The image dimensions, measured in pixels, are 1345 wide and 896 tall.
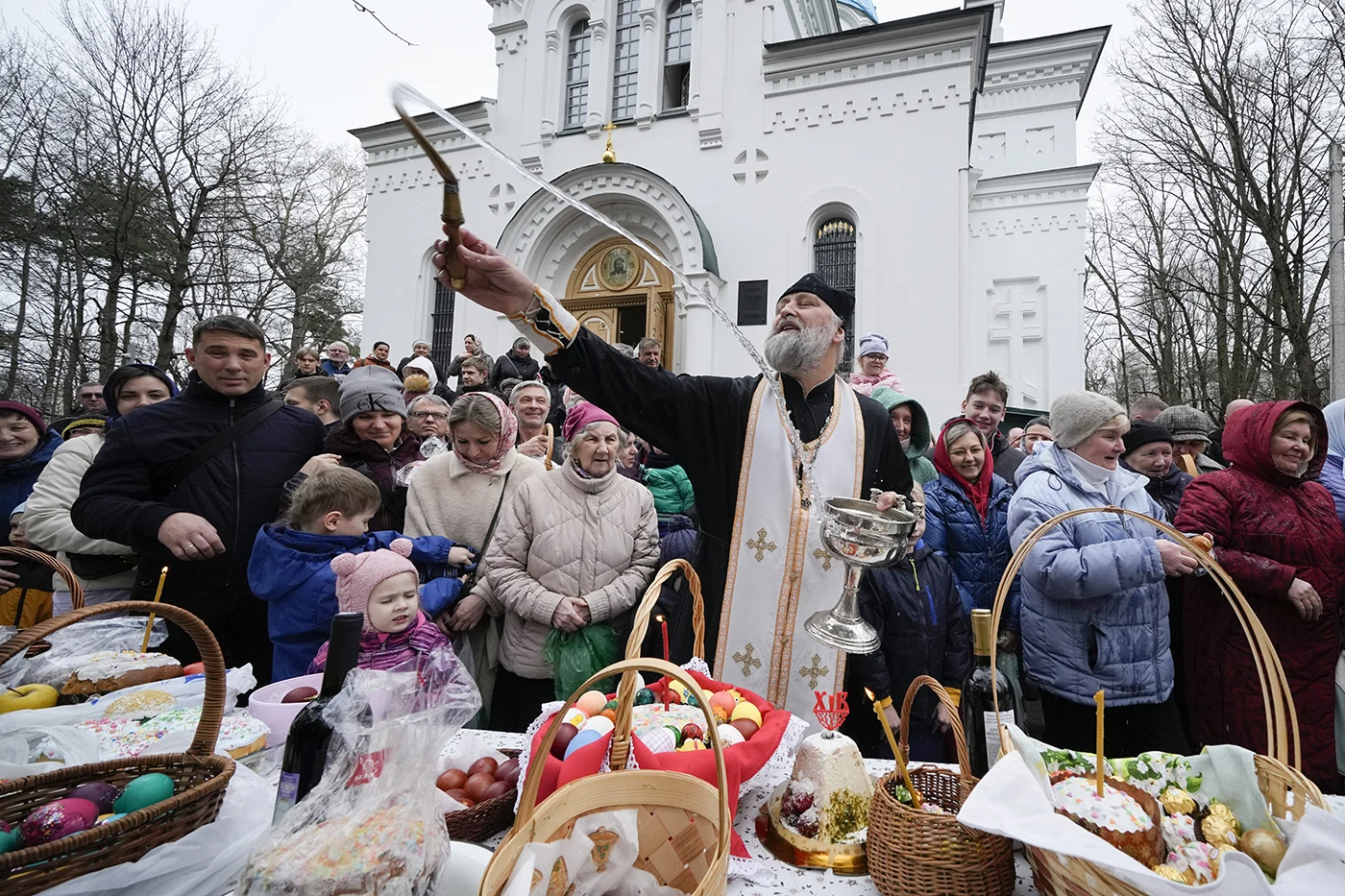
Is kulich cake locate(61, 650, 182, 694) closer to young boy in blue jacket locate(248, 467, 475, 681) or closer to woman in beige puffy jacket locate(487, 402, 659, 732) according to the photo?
young boy in blue jacket locate(248, 467, 475, 681)

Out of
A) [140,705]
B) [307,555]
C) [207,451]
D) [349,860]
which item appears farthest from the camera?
[207,451]

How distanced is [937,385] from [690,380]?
25.5 ft

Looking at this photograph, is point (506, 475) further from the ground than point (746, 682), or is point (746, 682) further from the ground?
point (506, 475)

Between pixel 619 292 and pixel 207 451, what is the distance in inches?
369

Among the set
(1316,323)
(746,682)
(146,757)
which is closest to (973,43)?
(1316,323)

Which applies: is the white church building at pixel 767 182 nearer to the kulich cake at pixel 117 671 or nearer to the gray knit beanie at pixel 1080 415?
the gray knit beanie at pixel 1080 415

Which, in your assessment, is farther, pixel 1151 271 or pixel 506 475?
pixel 1151 271

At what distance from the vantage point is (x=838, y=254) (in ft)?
34.6

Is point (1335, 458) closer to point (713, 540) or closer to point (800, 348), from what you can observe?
point (800, 348)

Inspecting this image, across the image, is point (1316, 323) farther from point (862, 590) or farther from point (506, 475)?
point (506, 475)

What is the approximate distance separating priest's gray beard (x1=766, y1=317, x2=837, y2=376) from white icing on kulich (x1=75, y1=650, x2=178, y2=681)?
7.25 ft

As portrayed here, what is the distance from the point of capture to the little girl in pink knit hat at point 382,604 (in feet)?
6.50

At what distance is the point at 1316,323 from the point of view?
476 inches

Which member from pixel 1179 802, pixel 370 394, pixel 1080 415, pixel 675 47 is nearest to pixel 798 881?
pixel 1179 802
